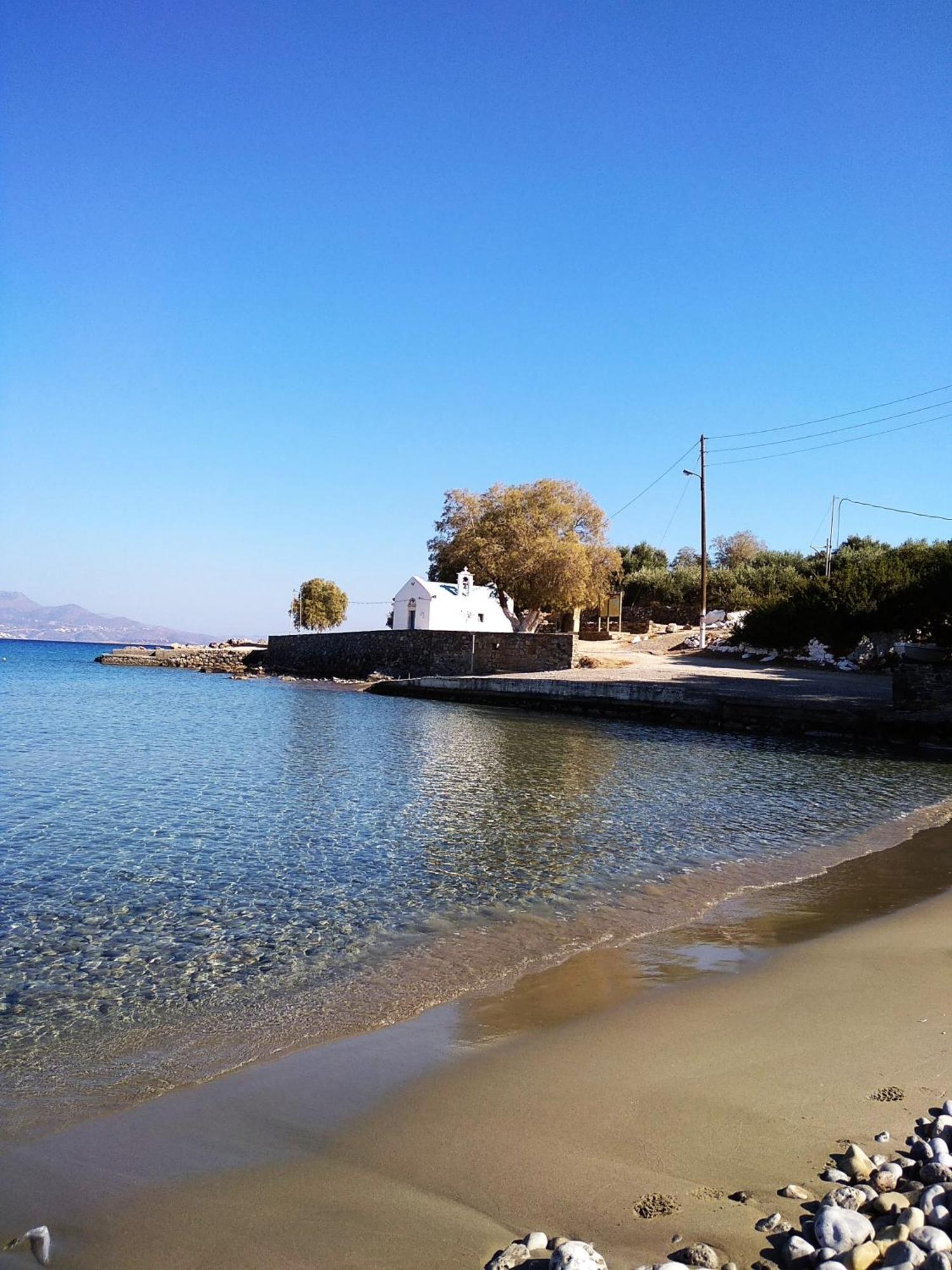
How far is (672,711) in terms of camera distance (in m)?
25.6

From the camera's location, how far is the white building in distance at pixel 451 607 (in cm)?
4750

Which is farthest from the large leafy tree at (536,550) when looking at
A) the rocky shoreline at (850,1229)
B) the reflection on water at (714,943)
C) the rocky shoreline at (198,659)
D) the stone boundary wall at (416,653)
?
the rocky shoreline at (850,1229)

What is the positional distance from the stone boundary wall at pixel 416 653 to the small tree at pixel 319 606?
21.8m

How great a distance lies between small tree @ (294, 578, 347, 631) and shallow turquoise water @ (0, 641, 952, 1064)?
2249 inches

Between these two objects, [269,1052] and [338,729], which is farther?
[338,729]

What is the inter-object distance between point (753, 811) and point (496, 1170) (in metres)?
9.30

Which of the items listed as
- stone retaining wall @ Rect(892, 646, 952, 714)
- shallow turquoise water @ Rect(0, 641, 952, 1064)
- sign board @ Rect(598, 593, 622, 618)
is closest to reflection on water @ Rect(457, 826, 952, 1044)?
shallow turquoise water @ Rect(0, 641, 952, 1064)

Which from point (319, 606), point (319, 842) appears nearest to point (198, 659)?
point (319, 606)

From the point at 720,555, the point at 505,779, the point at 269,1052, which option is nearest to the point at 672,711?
the point at 505,779

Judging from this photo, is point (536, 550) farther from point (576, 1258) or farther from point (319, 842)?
point (576, 1258)

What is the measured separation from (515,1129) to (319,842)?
19.4 feet

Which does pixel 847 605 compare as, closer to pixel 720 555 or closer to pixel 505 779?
pixel 505 779

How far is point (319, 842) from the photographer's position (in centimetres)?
901

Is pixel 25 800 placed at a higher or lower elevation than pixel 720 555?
lower
